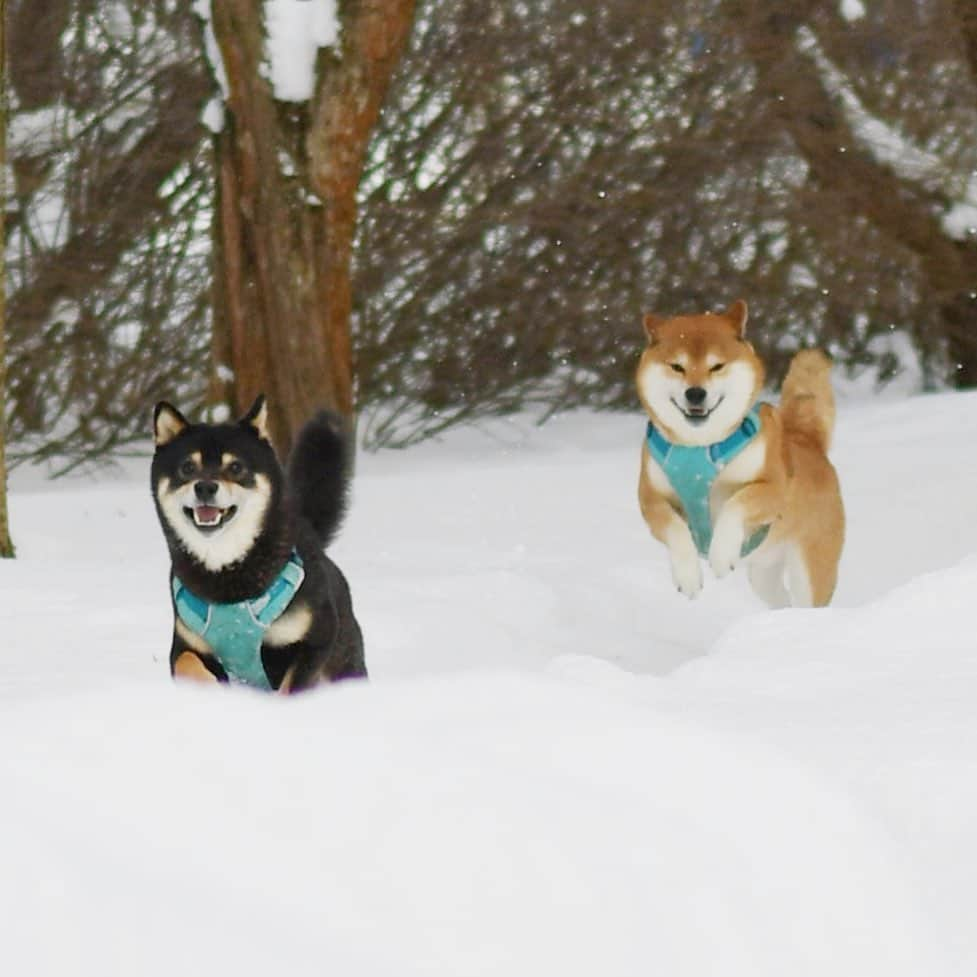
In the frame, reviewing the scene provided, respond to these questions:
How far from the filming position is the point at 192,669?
13.8ft

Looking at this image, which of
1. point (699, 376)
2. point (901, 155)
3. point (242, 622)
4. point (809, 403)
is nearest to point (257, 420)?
point (242, 622)

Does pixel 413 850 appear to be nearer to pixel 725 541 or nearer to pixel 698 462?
pixel 725 541

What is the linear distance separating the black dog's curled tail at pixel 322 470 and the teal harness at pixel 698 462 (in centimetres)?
174

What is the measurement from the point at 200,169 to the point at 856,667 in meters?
6.95

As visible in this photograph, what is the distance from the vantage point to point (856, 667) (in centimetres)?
423

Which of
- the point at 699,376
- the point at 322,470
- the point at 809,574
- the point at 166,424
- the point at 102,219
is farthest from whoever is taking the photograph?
the point at 102,219

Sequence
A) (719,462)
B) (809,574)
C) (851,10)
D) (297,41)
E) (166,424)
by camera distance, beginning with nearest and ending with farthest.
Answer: (166,424), (719,462), (809,574), (297,41), (851,10)

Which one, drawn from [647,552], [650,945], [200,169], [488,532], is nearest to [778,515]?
[647,552]

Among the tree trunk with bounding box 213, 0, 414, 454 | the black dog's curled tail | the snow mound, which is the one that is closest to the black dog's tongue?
the black dog's curled tail

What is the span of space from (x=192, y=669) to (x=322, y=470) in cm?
82

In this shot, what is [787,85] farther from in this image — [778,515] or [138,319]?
[778,515]

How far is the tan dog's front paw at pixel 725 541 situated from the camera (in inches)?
245

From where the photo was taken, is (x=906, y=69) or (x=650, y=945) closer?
(x=650, y=945)

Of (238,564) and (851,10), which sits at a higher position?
(851,10)
